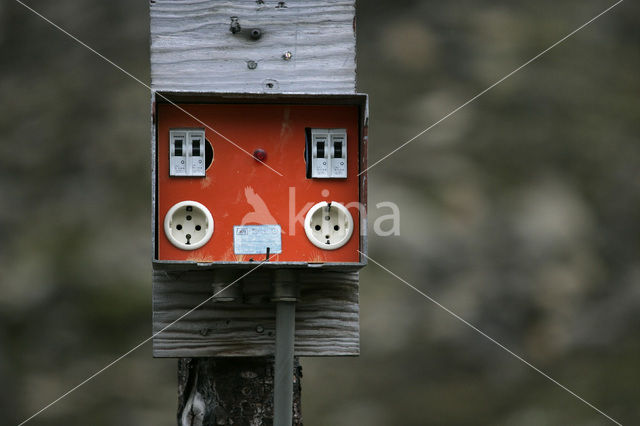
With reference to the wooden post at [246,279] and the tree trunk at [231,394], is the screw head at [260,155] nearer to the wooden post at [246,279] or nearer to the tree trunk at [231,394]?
the wooden post at [246,279]

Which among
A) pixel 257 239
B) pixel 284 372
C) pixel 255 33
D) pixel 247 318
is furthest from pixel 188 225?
pixel 255 33

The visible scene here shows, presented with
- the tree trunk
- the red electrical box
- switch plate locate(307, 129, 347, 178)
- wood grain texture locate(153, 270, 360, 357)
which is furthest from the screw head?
the tree trunk

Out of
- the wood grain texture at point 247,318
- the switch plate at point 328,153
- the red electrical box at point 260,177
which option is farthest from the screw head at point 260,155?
the wood grain texture at point 247,318

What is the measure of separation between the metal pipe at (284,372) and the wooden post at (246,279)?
16cm

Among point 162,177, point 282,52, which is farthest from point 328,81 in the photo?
point 162,177

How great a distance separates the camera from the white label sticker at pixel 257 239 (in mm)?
2367

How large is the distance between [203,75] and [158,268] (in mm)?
505

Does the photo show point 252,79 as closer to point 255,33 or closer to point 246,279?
point 255,33

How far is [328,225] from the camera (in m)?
2.39

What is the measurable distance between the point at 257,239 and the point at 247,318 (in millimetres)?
217

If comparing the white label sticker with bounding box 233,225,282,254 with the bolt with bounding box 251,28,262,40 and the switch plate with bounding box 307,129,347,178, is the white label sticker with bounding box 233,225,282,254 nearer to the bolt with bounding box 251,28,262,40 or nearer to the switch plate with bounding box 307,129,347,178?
the switch plate with bounding box 307,129,347,178

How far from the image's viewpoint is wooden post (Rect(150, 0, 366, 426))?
2463 millimetres

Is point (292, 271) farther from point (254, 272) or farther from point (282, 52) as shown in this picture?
point (282, 52)

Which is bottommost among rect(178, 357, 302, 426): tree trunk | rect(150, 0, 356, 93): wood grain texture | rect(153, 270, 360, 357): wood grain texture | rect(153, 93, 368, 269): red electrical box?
rect(178, 357, 302, 426): tree trunk
